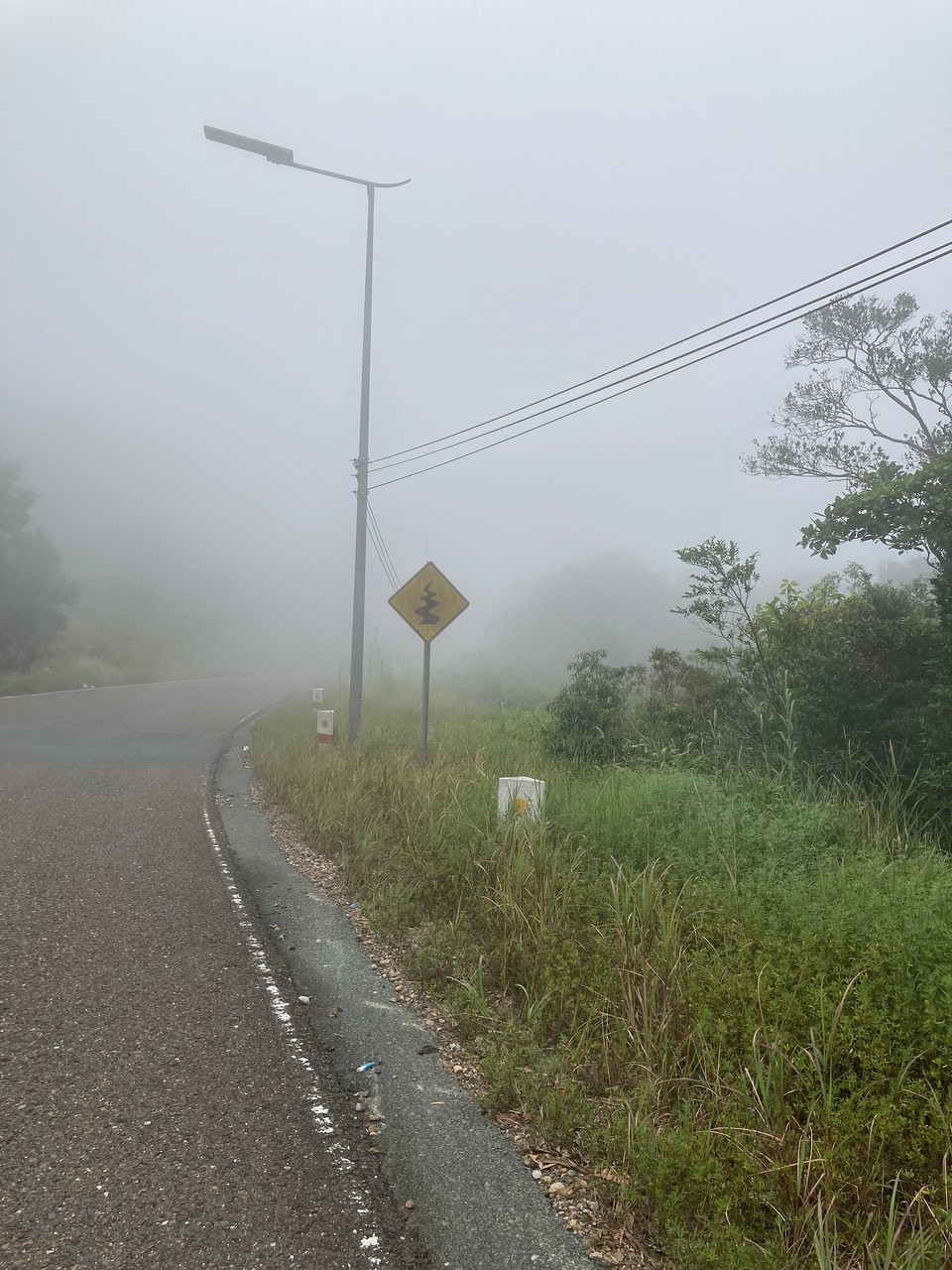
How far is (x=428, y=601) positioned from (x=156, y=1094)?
7691mm

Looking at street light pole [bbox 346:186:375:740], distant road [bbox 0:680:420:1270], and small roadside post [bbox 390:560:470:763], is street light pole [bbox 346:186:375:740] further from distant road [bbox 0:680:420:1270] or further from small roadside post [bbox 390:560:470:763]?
distant road [bbox 0:680:420:1270]

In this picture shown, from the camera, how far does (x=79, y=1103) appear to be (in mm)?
3145

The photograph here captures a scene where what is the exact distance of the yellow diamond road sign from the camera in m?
10.4

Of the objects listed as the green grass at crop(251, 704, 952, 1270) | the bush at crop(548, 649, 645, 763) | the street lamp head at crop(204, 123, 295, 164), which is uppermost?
the street lamp head at crop(204, 123, 295, 164)

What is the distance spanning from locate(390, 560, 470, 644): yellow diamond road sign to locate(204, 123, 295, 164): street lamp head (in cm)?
725

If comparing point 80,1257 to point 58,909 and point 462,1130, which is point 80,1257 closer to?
point 462,1130

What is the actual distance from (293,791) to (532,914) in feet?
16.6

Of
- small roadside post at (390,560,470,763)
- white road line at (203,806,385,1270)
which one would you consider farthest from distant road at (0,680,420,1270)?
small roadside post at (390,560,470,763)

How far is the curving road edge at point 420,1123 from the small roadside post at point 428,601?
514 cm

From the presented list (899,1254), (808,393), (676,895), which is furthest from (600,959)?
(808,393)

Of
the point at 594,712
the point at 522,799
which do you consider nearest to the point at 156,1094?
the point at 522,799

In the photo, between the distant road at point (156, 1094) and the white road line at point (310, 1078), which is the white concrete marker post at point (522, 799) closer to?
the white road line at point (310, 1078)

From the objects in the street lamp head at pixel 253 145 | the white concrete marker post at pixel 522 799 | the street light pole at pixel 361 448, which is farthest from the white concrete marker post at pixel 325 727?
the street lamp head at pixel 253 145

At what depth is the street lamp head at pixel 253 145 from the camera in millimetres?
11894
